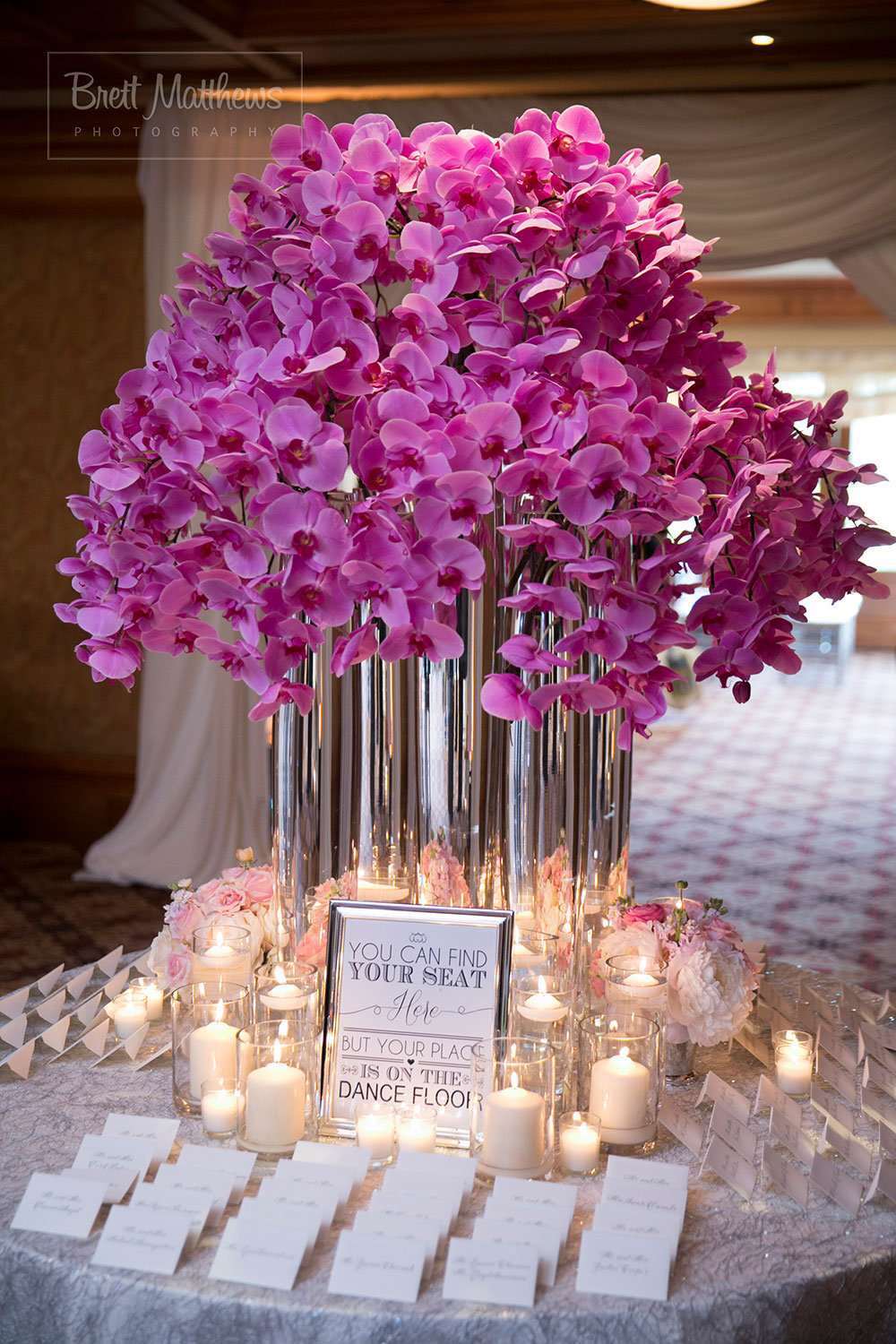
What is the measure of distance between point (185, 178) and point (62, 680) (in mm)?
2037

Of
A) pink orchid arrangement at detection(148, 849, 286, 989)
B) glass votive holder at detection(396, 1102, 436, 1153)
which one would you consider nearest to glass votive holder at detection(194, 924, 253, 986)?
pink orchid arrangement at detection(148, 849, 286, 989)

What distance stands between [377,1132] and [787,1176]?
0.36 metres

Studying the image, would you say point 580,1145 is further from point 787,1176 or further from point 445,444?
point 445,444

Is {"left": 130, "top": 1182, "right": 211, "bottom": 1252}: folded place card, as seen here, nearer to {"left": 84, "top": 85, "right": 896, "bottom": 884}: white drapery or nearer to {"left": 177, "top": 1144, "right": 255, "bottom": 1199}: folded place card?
{"left": 177, "top": 1144, "right": 255, "bottom": 1199}: folded place card

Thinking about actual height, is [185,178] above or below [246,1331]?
above

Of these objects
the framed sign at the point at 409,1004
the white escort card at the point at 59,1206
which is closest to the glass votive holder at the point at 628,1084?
the framed sign at the point at 409,1004

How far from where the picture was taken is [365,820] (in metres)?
1.27

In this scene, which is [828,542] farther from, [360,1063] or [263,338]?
[360,1063]

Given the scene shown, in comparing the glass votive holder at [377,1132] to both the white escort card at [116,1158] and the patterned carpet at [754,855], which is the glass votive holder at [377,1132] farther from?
the patterned carpet at [754,855]

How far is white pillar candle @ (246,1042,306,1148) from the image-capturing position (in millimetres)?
1166

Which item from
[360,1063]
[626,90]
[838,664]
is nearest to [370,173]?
[360,1063]

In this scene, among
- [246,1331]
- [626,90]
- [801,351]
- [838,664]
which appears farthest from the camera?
[801,351]

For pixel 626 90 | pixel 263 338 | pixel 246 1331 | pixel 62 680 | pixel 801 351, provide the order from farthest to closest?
pixel 801 351 → pixel 62 680 → pixel 626 90 → pixel 263 338 → pixel 246 1331

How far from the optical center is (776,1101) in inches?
50.2
